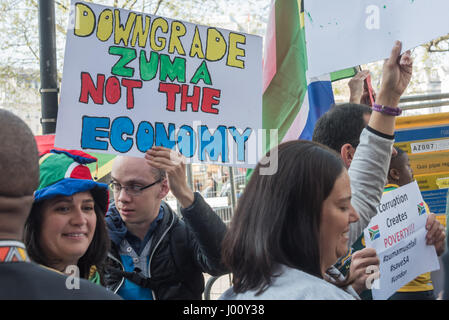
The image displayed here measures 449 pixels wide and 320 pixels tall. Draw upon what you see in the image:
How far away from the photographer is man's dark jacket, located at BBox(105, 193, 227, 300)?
254cm

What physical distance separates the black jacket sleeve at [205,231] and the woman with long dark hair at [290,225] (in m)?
0.78

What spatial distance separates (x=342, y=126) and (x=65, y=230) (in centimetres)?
145

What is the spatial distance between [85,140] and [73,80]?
292 millimetres

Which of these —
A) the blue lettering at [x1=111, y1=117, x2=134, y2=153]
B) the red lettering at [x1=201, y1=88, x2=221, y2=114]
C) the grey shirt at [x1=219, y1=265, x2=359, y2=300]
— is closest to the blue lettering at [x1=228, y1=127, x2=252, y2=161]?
the red lettering at [x1=201, y1=88, x2=221, y2=114]

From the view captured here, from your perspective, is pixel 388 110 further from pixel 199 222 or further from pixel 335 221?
pixel 199 222

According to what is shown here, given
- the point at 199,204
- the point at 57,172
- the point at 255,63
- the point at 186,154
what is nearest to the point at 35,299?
the point at 57,172

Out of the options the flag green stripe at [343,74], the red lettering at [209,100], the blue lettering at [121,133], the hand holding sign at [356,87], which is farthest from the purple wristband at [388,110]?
the flag green stripe at [343,74]

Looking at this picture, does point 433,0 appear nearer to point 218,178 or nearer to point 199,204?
point 199,204

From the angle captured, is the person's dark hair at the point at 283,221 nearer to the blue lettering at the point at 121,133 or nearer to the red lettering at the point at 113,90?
the blue lettering at the point at 121,133

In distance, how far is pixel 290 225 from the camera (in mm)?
1632

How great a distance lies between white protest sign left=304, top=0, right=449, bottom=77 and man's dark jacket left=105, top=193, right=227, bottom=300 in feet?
3.23

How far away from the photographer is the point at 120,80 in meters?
2.66

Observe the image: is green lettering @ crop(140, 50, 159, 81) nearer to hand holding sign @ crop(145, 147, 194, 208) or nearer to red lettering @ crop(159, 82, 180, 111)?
red lettering @ crop(159, 82, 180, 111)
